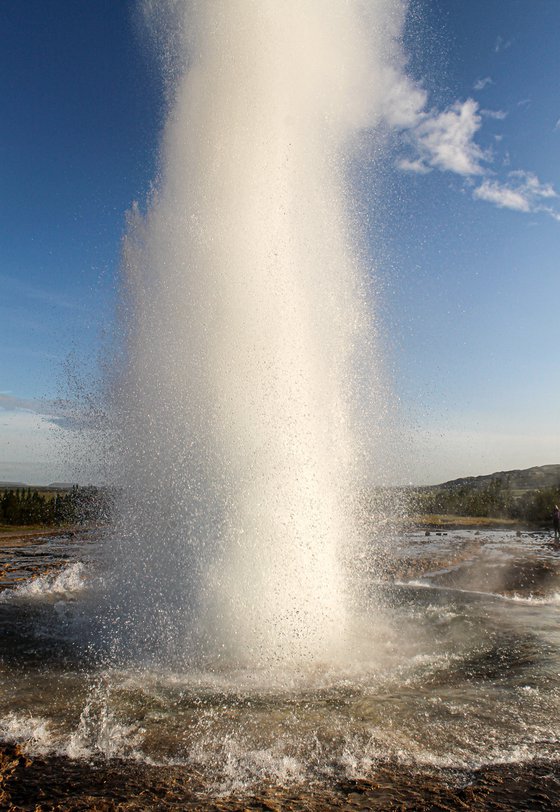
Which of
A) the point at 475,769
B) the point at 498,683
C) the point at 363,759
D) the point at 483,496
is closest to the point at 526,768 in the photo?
the point at 475,769

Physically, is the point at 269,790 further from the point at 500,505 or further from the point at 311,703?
the point at 500,505

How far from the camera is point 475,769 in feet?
17.2

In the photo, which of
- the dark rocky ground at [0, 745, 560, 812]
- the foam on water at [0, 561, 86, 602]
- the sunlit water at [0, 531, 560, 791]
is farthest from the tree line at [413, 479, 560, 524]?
the dark rocky ground at [0, 745, 560, 812]

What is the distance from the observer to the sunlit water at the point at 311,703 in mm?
5531

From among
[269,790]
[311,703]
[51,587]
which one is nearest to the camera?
[269,790]

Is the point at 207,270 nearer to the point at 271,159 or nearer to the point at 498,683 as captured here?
the point at 271,159

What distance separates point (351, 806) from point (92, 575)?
49.1ft

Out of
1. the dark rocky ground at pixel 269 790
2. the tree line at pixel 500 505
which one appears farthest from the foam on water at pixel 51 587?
the tree line at pixel 500 505

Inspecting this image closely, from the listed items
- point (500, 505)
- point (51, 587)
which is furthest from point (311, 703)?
point (500, 505)

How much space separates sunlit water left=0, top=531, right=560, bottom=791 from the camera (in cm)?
553

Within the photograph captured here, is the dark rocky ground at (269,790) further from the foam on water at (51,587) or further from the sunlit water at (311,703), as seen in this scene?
the foam on water at (51,587)

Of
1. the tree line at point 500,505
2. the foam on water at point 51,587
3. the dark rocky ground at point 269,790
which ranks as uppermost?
the tree line at point 500,505

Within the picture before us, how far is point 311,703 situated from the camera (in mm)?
6879

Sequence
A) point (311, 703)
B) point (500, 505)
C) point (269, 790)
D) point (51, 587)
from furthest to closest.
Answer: point (500, 505) → point (51, 587) → point (311, 703) → point (269, 790)
